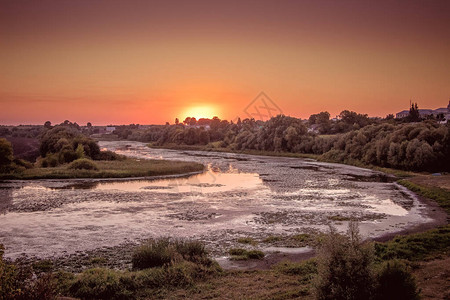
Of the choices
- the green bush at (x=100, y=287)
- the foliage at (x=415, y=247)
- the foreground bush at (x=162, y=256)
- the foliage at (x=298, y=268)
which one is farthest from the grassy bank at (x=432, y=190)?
the green bush at (x=100, y=287)

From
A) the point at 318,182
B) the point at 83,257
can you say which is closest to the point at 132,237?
the point at 83,257

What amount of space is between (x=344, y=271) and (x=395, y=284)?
48.4 inches

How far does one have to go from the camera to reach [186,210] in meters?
27.1

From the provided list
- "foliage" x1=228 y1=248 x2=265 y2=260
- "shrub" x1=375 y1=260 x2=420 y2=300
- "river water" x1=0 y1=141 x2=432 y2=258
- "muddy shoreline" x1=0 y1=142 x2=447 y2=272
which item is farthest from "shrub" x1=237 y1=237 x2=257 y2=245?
"shrub" x1=375 y1=260 x2=420 y2=300

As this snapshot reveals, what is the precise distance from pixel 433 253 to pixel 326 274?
912 cm

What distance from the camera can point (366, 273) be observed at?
29.7 feet

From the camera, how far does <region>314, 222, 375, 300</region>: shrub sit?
29.3 ft

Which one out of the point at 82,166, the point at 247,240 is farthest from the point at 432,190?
the point at 82,166

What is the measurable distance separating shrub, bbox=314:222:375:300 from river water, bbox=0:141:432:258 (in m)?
9.17

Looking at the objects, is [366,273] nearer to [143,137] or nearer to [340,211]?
[340,211]

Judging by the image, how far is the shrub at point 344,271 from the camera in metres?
8.95

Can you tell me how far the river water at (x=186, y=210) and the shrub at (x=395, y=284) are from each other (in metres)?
9.89

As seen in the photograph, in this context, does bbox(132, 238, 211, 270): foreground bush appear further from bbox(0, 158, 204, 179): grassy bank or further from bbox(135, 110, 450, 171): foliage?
bbox(135, 110, 450, 171): foliage

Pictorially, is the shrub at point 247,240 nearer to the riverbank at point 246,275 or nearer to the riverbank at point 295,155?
the riverbank at point 246,275
